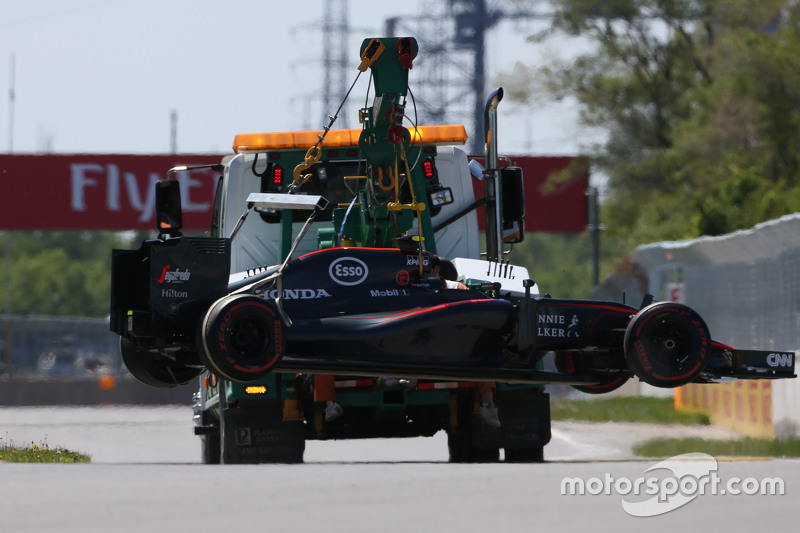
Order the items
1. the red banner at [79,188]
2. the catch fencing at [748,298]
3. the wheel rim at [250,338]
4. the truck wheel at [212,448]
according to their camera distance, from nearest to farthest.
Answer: the wheel rim at [250,338] < the truck wheel at [212,448] < the catch fencing at [748,298] < the red banner at [79,188]

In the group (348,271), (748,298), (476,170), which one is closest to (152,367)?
(348,271)

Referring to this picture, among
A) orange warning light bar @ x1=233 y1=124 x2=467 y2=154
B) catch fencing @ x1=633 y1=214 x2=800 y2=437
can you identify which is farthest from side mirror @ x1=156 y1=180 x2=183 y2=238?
catch fencing @ x1=633 y1=214 x2=800 y2=437

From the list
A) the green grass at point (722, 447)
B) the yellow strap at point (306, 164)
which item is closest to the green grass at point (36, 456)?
the yellow strap at point (306, 164)

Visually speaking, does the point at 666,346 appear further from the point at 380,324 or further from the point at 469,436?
the point at 469,436

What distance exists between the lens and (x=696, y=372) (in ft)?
37.7

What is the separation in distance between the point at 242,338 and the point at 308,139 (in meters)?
3.64

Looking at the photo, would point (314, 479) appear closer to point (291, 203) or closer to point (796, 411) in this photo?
point (291, 203)

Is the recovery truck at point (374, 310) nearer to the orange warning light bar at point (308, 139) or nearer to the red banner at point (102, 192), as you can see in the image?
the orange warning light bar at point (308, 139)

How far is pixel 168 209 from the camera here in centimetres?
1406

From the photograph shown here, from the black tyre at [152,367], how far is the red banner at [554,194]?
26017 millimetres

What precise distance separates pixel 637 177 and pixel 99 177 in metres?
13.7

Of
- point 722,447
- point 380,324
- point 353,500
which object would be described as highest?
point 380,324

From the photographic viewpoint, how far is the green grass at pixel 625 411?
927 inches

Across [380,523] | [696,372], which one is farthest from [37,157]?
[380,523]
